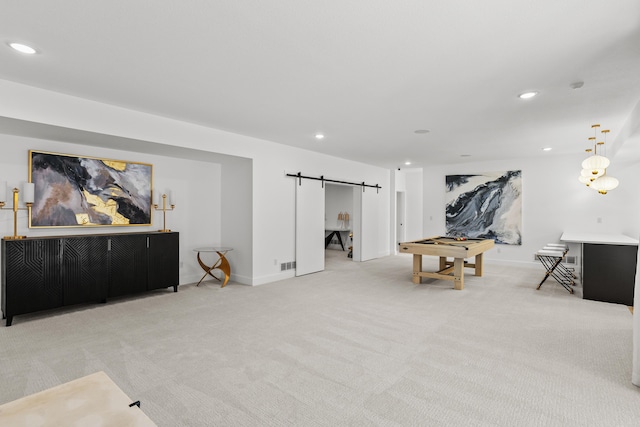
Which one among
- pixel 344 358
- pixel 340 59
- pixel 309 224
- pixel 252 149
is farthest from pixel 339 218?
pixel 340 59

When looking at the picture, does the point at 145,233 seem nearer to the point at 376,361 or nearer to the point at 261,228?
the point at 261,228

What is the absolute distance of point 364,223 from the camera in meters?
8.33

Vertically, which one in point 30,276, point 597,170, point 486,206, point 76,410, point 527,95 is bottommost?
point 76,410

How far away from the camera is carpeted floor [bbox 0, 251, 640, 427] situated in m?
2.14

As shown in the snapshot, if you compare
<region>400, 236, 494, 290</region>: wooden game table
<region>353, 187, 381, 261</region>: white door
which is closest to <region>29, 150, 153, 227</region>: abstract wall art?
<region>400, 236, 494, 290</region>: wooden game table

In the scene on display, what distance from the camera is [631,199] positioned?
6.50 meters

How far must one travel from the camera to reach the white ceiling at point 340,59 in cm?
207

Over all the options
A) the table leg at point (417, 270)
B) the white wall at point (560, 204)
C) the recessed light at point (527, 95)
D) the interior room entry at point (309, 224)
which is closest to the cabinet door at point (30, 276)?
the interior room entry at point (309, 224)

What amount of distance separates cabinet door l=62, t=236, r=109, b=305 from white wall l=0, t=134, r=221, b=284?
44cm

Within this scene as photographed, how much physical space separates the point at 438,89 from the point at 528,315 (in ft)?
9.42

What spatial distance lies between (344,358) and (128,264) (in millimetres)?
3346

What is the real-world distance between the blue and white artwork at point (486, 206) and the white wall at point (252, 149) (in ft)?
6.97

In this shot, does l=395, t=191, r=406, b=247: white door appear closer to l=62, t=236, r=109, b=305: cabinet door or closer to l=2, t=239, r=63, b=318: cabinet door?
l=62, t=236, r=109, b=305: cabinet door

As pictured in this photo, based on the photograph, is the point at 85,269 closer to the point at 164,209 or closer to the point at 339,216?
the point at 164,209
